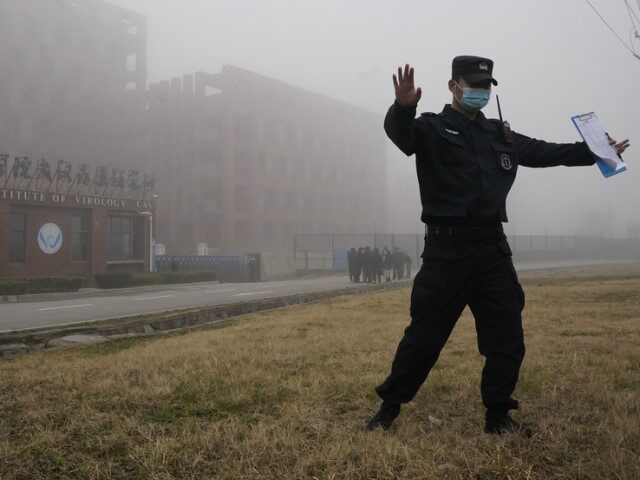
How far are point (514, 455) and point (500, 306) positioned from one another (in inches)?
29.0

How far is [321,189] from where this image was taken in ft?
214

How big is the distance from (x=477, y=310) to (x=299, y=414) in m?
1.14

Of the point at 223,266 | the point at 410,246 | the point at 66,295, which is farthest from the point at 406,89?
the point at 410,246

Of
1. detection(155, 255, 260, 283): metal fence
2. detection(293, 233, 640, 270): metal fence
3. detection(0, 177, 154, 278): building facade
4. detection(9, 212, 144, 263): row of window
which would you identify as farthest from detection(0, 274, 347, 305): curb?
detection(293, 233, 640, 270): metal fence

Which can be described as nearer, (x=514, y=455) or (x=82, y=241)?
(x=514, y=455)

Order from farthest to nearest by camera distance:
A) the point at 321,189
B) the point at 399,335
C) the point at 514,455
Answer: the point at 321,189, the point at 399,335, the point at 514,455

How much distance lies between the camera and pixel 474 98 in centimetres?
316

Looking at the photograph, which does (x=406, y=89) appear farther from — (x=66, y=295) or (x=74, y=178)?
(x=74, y=178)

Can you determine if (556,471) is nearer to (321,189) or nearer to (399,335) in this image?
(399,335)

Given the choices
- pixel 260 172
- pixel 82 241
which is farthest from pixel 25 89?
pixel 82 241

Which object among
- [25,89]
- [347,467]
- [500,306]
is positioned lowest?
[347,467]

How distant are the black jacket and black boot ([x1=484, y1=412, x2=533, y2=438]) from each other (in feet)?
3.28

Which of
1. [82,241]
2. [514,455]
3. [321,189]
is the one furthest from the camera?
[321,189]

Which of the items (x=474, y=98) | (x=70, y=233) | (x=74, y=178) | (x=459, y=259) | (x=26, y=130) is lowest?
(x=459, y=259)
